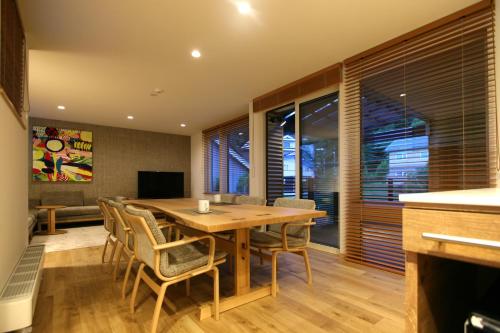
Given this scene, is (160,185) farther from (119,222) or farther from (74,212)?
(119,222)

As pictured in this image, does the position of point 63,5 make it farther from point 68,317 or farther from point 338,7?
point 68,317

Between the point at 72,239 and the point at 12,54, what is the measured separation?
143 inches

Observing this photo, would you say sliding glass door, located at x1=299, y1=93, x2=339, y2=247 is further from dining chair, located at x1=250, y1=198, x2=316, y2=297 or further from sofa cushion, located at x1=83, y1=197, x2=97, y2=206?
sofa cushion, located at x1=83, y1=197, x2=97, y2=206

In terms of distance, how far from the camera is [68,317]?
1946 millimetres

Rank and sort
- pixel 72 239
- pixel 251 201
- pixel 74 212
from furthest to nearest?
pixel 74 212 < pixel 72 239 < pixel 251 201

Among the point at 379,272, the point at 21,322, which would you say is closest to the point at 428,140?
the point at 379,272

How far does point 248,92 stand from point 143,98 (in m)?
1.89

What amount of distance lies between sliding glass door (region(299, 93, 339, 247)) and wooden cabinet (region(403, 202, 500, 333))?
2.61 m

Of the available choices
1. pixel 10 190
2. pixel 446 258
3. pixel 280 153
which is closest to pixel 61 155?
pixel 10 190

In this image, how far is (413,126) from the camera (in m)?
2.63

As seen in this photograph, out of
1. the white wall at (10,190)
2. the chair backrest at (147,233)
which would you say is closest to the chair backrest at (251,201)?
the chair backrest at (147,233)

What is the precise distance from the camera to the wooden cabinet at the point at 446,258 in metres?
0.68

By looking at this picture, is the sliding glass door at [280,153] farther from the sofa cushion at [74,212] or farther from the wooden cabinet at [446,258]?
the sofa cushion at [74,212]

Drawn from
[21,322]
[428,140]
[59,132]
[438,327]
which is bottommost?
[21,322]
